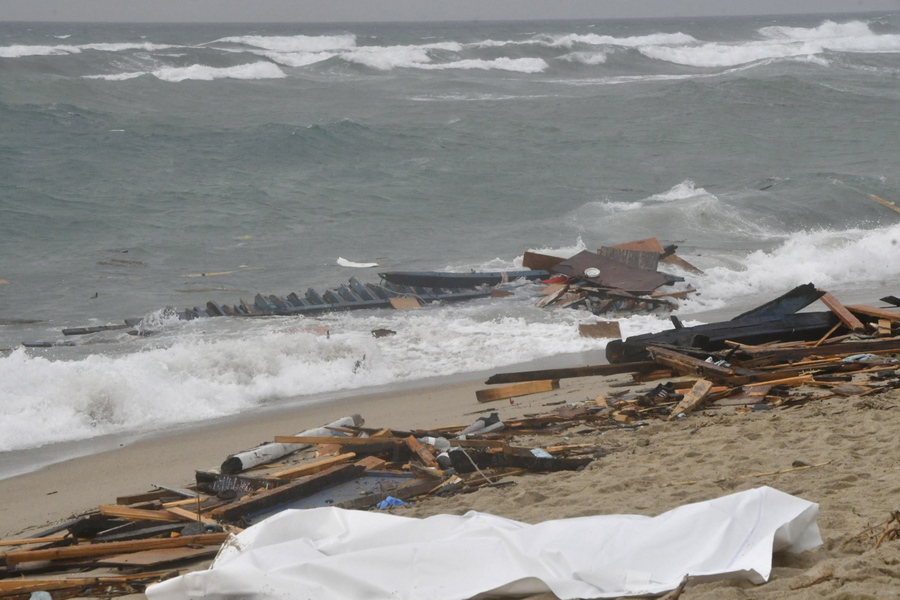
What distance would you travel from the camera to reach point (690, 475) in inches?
206

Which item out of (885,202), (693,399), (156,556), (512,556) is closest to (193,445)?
(156,556)

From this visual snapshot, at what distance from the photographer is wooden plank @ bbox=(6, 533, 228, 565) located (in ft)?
15.0

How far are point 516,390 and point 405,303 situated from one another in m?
4.79

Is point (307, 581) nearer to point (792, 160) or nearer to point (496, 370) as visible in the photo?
point (496, 370)

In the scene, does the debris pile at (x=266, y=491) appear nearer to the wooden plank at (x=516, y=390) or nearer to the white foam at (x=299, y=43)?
the wooden plank at (x=516, y=390)

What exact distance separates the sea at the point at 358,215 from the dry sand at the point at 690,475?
3.14 ft

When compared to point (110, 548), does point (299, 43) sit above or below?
above

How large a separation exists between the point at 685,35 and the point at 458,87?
58421 mm

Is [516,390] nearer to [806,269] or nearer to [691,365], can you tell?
[691,365]

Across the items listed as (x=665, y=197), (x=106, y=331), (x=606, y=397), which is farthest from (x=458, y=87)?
(x=606, y=397)

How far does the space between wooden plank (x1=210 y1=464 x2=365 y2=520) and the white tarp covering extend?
1.30m

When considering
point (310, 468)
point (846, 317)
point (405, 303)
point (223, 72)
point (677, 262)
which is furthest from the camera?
point (223, 72)

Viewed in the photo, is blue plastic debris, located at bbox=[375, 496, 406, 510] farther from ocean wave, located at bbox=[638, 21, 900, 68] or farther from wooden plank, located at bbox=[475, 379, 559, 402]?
ocean wave, located at bbox=[638, 21, 900, 68]

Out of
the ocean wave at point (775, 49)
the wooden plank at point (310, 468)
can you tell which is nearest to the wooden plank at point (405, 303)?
the wooden plank at point (310, 468)
